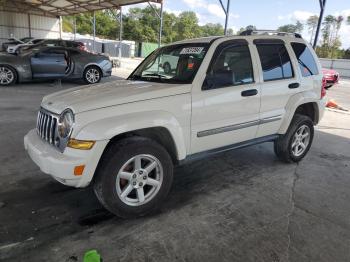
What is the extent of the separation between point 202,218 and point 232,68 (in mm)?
1828

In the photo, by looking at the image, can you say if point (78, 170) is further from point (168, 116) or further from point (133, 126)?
point (168, 116)

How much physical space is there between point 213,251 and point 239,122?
174cm

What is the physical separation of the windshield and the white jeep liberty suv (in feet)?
0.05

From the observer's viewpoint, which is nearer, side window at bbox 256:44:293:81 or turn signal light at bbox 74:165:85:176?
turn signal light at bbox 74:165:85:176

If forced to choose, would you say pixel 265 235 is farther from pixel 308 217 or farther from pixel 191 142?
pixel 191 142

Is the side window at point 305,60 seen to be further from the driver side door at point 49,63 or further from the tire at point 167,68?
the driver side door at point 49,63

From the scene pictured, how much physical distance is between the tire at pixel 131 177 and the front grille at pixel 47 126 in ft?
Result: 1.99

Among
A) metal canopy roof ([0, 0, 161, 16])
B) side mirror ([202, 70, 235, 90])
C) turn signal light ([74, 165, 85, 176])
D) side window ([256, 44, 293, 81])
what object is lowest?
turn signal light ([74, 165, 85, 176])

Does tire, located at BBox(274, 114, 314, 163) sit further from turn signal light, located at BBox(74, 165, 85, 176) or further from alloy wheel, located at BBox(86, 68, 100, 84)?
alloy wheel, located at BBox(86, 68, 100, 84)

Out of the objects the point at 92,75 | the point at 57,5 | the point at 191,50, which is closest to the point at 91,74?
the point at 92,75

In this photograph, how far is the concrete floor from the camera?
2.87 meters

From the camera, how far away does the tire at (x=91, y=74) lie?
1249 centimetres

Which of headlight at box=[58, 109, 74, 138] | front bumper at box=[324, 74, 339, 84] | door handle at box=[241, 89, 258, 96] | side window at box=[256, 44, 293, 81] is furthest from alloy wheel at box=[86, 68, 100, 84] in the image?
front bumper at box=[324, 74, 339, 84]

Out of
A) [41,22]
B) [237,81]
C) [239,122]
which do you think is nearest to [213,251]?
[239,122]
